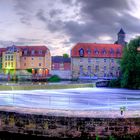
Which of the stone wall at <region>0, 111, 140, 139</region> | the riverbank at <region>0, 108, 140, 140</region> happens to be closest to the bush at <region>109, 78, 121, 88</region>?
the riverbank at <region>0, 108, 140, 140</region>

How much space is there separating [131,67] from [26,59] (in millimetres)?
53611

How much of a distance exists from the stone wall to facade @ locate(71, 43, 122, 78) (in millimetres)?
68102

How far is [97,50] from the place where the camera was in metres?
86.0

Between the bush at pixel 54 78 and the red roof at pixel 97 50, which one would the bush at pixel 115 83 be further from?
the red roof at pixel 97 50

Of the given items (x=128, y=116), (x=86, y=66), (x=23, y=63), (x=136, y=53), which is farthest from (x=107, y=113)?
(x=23, y=63)

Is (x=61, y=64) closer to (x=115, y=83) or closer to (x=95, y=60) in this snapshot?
(x=95, y=60)

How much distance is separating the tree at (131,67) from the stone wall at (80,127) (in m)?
37.1

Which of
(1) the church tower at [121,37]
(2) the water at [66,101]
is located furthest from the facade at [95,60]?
(2) the water at [66,101]

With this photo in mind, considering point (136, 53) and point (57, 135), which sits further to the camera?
point (136, 53)

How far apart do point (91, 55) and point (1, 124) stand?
2756 inches

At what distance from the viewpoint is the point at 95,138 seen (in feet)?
48.8

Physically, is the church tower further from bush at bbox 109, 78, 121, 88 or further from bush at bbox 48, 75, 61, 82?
bush at bbox 109, 78, 121, 88

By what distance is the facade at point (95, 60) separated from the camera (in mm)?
84125

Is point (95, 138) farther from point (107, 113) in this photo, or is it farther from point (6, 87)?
point (6, 87)
